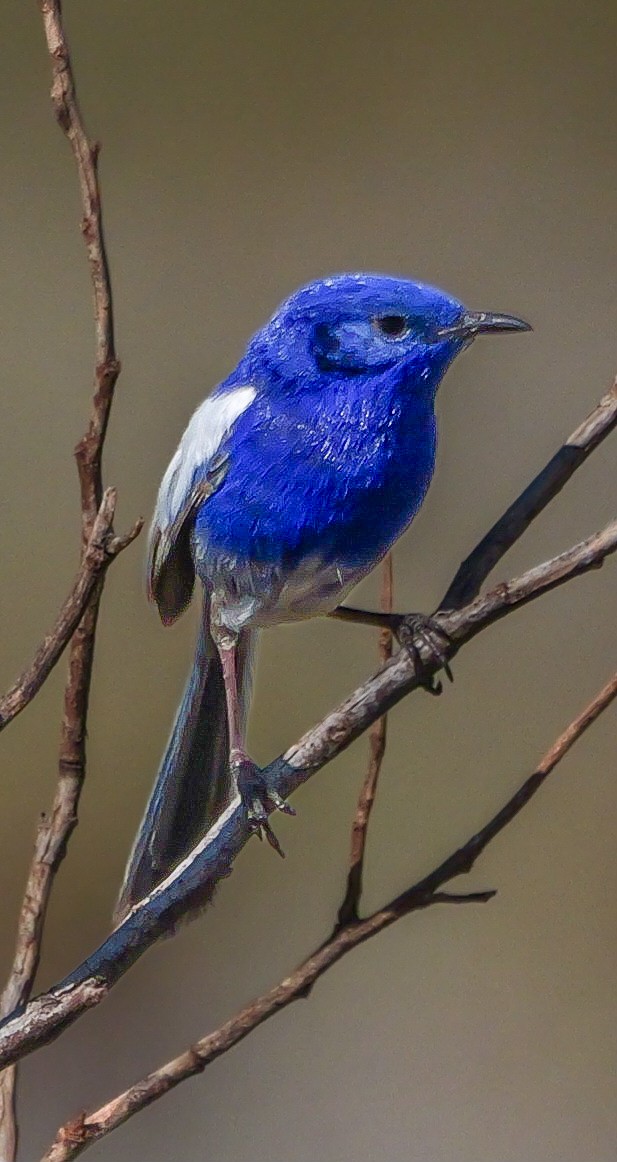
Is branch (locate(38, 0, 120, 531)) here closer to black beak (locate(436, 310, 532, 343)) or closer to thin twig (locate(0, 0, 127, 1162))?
thin twig (locate(0, 0, 127, 1162))

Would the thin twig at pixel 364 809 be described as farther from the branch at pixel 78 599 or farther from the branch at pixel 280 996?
the branch at pixel 78 599

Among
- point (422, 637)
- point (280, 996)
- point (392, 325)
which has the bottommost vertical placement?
point (280, 996)

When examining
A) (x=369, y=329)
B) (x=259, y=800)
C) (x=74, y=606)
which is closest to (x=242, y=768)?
(x=259, y=800)

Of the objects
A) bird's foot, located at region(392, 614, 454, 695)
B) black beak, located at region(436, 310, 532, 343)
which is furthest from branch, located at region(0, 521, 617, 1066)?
black beak, located at region(436, 310, 532, 343)

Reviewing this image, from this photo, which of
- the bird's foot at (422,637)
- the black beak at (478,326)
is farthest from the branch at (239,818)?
the black beak at (478,326)

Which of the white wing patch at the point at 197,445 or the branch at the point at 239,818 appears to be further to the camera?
the white wing patch at the point at 197,445

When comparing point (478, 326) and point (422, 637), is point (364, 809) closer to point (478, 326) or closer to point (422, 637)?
point (422, 637)
